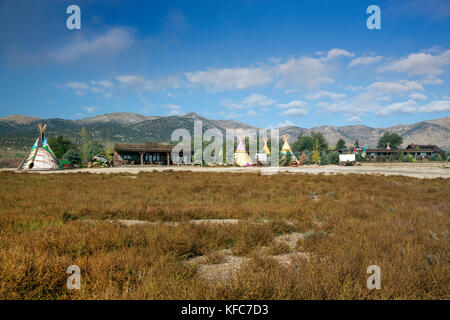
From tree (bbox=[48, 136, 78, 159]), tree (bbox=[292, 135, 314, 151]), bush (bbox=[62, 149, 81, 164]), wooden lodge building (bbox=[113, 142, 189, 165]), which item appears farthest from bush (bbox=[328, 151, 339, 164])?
tree (bbox=[48, 136, 78, 159])

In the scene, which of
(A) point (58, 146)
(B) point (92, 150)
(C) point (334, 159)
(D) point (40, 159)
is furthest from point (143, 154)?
(C) point (334, 159)

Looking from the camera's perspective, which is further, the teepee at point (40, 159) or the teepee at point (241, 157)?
the teepee at point (241, 157)

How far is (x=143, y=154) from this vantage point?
49.5 m

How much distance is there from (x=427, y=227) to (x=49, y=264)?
733cm

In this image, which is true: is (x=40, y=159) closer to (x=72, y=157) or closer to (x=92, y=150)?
(x=72, y=157)

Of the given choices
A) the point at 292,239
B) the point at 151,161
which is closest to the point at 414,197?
the point at 292,239

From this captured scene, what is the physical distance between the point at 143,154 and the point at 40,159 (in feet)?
66.4

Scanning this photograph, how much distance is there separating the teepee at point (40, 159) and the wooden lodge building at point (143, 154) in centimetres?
1311

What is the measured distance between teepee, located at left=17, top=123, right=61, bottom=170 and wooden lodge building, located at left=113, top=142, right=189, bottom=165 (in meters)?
13.1

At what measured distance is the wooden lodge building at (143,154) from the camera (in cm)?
4547

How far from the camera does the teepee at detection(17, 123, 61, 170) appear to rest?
1181 inches

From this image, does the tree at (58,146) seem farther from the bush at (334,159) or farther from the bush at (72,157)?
the bush at (334,159)

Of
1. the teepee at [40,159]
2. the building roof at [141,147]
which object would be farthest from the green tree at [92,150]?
the teepee at [40,159]

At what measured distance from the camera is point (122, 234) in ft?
14.8
